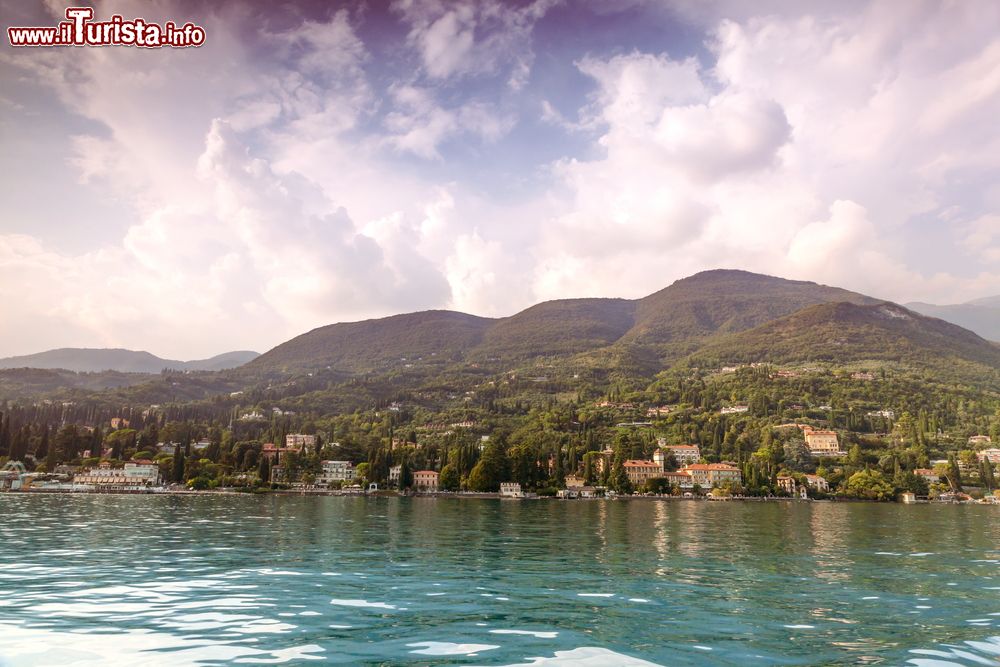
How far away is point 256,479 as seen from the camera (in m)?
152

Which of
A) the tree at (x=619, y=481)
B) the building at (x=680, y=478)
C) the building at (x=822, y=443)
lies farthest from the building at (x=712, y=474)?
the building at (x=822, y=443)

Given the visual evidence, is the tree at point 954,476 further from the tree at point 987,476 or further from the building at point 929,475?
the tree at point 987,476

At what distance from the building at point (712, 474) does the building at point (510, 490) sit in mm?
47813

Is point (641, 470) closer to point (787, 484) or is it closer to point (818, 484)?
point (787, 484)

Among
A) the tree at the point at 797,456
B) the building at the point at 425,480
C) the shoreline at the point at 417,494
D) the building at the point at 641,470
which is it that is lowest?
the shoreline at the point at 417,494

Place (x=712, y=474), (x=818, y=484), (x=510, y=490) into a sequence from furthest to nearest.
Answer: (x=712, y=474), (x=818, y=484), (x=510, y=490)

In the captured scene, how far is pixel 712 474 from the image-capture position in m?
162

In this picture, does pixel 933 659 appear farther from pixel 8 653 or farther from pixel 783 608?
pixel 8 653

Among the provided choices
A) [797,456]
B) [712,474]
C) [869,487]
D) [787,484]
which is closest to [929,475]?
[869,487]

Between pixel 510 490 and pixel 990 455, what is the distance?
116189mm

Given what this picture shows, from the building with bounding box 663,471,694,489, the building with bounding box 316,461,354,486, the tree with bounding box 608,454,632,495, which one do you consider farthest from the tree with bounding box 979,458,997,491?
the building with bounding box 316,461,354,486

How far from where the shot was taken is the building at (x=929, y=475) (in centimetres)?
14462

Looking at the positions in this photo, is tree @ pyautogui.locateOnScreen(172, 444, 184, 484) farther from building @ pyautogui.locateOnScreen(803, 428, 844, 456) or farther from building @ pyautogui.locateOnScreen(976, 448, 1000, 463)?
building @ pyautogui.locateOnScreen(976, 448, 1000, 463)

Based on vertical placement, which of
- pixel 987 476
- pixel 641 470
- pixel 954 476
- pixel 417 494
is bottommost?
pixel 417 494
